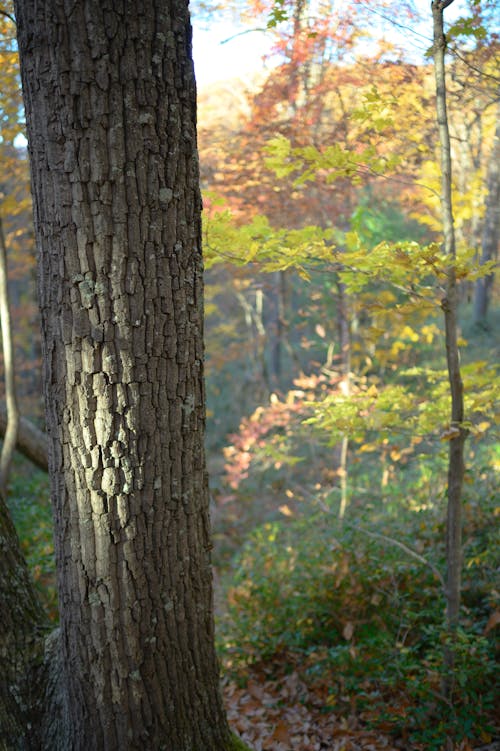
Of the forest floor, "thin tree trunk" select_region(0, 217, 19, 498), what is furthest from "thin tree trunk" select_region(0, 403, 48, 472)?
the forest floor

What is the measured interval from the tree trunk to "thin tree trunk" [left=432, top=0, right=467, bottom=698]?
4605mm

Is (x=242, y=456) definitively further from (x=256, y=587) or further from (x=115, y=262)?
(x=115, y=262)

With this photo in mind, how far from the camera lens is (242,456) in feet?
22.6

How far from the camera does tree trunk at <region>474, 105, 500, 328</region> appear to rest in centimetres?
824

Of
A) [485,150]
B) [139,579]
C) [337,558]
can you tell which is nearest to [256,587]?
[337,558]

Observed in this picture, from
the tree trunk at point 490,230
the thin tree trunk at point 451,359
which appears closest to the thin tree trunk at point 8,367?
the thin tree trunk at point 451,359

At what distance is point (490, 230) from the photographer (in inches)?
475

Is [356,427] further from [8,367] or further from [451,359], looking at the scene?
[8,367]

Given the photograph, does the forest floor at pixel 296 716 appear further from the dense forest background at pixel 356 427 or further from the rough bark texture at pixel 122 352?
the rough bark texture at pixel 122 352

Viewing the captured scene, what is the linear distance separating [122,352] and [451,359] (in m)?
2.05

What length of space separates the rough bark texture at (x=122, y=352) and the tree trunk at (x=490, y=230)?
641cm

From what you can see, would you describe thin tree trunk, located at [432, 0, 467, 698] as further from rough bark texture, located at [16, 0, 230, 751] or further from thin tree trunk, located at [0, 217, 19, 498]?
thin tree trunk, located at [0, 217, 19, 498]

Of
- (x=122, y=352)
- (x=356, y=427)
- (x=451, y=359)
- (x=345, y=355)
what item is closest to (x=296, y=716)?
(x=356, y=427)

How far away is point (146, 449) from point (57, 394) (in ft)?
1.20
